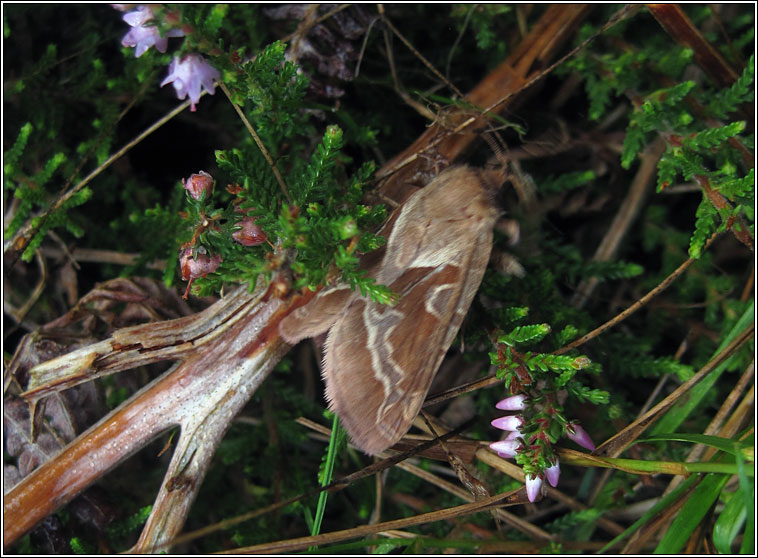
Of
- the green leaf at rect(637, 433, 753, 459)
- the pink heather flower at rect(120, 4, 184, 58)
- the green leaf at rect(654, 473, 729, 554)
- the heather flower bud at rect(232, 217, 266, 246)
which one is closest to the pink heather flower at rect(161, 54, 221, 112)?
the pink heather flower at rect(120, 4, 184, 58)

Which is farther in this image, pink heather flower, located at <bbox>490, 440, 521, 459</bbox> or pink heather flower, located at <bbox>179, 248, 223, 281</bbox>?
pink heather flower, located at <bbox>490, 440, 521, 459</bbox>

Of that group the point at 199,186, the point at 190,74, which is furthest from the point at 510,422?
the point at 190,74

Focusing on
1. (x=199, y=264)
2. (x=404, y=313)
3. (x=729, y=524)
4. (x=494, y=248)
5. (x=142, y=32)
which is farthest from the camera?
(x=494, y=248)

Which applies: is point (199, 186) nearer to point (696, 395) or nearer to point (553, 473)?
point (553, 473)

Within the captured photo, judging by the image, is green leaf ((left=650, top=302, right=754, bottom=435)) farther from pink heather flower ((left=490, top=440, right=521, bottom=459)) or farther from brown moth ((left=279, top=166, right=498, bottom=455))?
brown moth ((left=279, top=166, right=498, bottom=455))

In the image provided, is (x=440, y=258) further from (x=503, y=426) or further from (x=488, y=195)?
(x=503, y=426)

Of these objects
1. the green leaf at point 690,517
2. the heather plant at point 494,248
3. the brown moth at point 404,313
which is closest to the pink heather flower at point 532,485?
the heather plant at point 494,248
